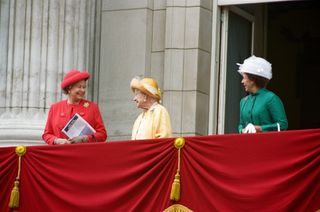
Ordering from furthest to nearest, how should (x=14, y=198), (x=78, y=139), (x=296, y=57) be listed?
(x=296, y=57)
(x=78, y=139)
(x=14, y=198)

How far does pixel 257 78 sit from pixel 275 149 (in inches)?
45.2

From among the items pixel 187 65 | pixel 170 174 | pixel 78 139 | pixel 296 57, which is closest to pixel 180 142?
pixel 170 174

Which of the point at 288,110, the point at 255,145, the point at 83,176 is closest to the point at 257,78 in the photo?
the point at 255,145

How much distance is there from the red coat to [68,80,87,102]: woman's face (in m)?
0.09

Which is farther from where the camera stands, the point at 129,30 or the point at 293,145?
the point at 129,30

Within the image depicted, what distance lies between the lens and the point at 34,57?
64.4 feet

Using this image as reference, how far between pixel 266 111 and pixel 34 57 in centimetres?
436

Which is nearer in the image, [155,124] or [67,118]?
[155,124]

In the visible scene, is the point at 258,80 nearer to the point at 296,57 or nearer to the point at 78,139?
the point at 78,139

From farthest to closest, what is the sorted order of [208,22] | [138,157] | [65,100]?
[208,22] < [65,100] < [138,157]

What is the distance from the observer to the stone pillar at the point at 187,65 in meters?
19.8

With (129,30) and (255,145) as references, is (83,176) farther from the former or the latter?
(129,30)

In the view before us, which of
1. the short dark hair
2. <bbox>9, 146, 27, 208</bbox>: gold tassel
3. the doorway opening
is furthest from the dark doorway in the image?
the short dark hair

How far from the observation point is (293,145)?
1552 cm
